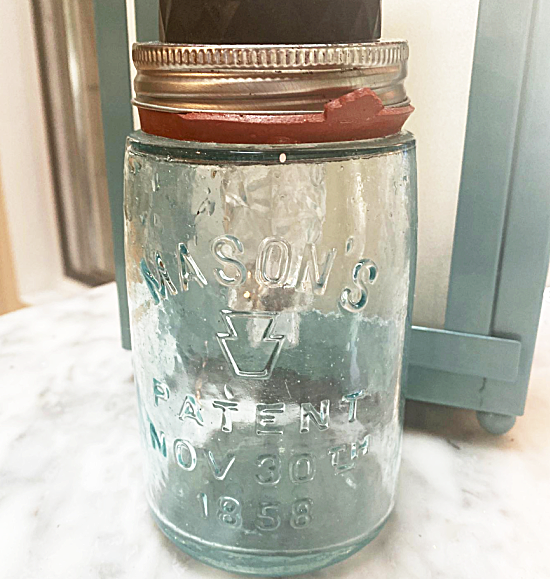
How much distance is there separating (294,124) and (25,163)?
592 mm

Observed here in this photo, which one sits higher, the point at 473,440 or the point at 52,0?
the point at 52,0

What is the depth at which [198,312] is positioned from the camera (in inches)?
11.8

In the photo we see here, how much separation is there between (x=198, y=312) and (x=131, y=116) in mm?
191

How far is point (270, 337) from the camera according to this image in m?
0.30

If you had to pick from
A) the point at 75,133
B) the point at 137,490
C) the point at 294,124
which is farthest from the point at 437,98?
the point at 75,133

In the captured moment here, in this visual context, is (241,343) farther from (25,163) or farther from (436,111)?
(25,163)

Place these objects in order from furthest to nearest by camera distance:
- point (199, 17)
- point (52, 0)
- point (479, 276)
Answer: point (52, 0) → point (479, 276) → point (199, 17)

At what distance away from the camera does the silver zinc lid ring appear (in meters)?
0.24

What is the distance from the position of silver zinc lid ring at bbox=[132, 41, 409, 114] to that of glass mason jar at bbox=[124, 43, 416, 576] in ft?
0.07

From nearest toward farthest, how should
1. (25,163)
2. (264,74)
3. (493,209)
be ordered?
(264,74), (493,209), (25,163)

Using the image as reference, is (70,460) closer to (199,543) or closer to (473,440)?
(199,543)

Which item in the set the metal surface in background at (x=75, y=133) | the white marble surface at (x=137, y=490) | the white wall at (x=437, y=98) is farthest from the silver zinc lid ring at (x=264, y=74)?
the metal surface in background at (x=75, y=133)

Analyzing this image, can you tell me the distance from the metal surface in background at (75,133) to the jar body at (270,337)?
477mm

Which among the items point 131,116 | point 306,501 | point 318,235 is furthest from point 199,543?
point 131,116
